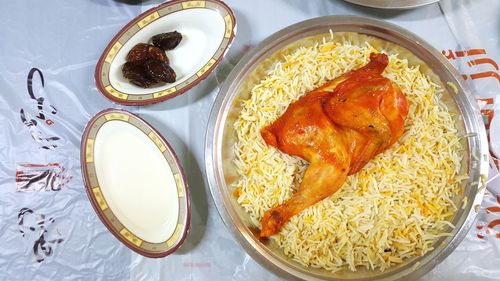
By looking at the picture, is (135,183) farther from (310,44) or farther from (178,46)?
(310,44)

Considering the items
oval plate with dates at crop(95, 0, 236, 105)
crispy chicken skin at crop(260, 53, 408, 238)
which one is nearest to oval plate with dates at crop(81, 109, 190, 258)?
oval plate with dates at crop(95, 0, 236, 105)

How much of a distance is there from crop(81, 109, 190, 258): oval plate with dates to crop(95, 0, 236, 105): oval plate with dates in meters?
0.12

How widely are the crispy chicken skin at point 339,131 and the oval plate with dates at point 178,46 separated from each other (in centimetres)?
43

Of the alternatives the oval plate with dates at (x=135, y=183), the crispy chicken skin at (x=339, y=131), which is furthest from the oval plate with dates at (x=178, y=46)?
the crispy chicken skin at (x=339, y=131)

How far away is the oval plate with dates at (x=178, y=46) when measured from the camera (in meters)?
1.84

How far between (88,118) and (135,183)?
0.38 m

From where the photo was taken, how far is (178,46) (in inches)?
77.5

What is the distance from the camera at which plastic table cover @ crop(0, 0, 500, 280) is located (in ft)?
6.09

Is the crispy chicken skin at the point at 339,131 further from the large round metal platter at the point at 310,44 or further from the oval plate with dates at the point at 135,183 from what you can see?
the oval plate with dates at the point at 135,183

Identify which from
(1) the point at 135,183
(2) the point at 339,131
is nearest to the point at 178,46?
(1) the point at 135,183

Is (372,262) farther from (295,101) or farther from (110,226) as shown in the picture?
(110,226)

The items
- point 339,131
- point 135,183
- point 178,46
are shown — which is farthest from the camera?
point 178,46

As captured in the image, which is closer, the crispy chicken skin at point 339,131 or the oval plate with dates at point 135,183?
the crispy chicken skin at point 339,131

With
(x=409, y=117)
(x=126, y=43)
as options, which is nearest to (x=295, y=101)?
(x=409, y=117)
